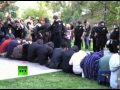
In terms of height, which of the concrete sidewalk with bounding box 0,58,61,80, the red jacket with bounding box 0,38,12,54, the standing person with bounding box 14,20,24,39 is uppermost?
the standing person with bounding box 14,20,24,39

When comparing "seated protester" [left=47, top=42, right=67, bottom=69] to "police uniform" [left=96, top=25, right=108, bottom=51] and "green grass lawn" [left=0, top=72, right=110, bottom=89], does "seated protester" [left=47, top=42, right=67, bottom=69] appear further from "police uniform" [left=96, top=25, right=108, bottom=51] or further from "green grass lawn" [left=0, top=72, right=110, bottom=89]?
"police uniform" [left=96, top=25, right=108, bottom=51]

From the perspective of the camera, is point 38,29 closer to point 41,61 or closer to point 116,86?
point 41,61

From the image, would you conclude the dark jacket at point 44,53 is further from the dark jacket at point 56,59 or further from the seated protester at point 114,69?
the seated protester at point 114,69

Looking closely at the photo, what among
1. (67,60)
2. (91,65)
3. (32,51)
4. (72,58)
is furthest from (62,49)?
(91,65)

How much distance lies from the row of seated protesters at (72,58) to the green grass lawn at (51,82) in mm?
266

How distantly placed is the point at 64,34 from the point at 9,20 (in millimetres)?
2833

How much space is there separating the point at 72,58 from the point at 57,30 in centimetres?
450

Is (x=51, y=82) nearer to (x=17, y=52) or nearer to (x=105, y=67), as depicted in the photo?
(x=105, y=67)

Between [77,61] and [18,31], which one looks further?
[18,31]

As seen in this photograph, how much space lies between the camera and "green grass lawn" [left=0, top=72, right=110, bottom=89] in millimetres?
9750

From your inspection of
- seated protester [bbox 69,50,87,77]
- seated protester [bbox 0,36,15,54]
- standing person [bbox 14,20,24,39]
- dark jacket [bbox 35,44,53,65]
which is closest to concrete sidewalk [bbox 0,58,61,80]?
dark jacket [bbox 35,44,53,65]

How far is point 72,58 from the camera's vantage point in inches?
455

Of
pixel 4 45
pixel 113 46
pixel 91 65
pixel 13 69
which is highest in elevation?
pixel 113 46

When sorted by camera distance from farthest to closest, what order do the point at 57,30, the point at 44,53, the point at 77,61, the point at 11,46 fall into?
the point at 57,30 < the point at 11,46 < the point at 44,53 < the point at 77,61
